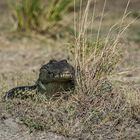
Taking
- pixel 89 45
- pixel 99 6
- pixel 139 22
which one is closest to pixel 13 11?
pixel 139 22

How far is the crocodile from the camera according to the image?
19.0 ft

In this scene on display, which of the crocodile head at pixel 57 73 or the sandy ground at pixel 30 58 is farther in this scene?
the sandy ground at pixel 30 58

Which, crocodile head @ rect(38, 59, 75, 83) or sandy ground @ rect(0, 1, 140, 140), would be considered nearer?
A: crocodile head @ rect(38, 59, 75, 83)

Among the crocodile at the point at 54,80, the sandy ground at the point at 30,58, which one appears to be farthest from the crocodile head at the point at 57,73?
the sandy ground at the point at 30,58

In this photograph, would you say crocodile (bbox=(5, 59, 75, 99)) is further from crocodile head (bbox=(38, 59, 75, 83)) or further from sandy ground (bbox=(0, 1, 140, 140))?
sandy ground (bbox=(0, 1, 140, 140))

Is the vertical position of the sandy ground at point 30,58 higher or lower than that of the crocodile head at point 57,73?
lower

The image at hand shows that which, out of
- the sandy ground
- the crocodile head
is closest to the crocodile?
the crocodile head

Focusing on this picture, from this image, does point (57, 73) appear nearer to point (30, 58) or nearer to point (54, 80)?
point (54, 80)

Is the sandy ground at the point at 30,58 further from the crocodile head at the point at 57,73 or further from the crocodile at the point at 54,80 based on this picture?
the crocodile head at the point at 57,73

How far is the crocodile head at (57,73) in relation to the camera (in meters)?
5.79

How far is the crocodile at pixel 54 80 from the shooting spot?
19.0 feet

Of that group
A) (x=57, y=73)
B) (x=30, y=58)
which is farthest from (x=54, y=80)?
(x=30, y=58)

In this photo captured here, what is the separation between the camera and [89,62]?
6.03 m

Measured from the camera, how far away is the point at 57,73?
19.1 ft
